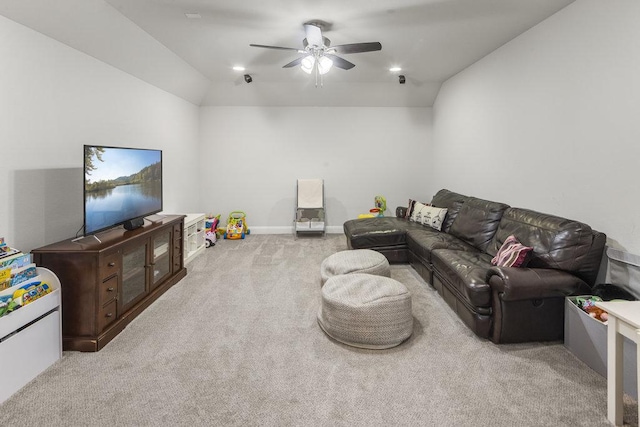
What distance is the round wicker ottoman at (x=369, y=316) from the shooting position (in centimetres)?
222

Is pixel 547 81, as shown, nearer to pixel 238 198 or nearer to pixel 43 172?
pixel 43 172

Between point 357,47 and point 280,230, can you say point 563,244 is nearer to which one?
point 357,47

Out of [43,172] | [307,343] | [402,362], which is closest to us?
[402,362]

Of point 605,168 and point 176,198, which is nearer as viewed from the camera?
point 605,168

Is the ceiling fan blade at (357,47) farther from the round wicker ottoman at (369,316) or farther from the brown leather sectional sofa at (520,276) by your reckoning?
the round wicker ottoman at (369,316)

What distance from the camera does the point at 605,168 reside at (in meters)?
2.41

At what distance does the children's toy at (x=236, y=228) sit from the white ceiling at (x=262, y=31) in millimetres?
2216

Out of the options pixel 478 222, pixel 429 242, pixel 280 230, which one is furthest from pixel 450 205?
pixel 280 230

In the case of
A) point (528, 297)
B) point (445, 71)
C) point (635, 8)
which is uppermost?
point (445, 71)

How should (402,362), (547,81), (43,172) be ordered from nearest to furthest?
(402,362)
(43,172)
(547,81)

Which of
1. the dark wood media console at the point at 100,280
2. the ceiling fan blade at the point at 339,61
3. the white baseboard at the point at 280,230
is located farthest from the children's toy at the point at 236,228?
the ceiling fan blade at the point at 339,61

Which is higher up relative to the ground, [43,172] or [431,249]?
[43,172]

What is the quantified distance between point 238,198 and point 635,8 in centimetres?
552

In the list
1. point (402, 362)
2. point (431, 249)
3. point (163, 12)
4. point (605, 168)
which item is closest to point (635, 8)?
point (605, 168)
